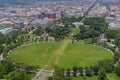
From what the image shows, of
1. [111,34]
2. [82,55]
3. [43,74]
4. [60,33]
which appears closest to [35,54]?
[82,55]

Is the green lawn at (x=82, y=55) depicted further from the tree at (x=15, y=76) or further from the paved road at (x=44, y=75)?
the tree at (x=15, y=76)

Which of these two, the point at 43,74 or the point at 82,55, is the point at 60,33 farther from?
the point at 43,74

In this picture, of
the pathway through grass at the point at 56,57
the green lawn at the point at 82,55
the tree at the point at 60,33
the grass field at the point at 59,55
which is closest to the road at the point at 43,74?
the pathway through grass at the point at 56,57

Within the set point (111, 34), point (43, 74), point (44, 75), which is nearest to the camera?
point (44, 75)

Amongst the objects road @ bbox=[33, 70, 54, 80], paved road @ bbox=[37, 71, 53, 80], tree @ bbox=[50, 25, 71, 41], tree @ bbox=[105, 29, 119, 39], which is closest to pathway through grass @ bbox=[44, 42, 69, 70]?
road @ bbox=[33, 70, 54, 80]

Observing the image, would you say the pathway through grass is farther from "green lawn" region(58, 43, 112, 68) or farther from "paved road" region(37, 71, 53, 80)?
"paved road" region(37, 71, 53, 80)

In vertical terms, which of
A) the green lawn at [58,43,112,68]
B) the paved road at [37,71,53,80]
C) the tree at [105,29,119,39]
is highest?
the tree at [105,29,119,39]

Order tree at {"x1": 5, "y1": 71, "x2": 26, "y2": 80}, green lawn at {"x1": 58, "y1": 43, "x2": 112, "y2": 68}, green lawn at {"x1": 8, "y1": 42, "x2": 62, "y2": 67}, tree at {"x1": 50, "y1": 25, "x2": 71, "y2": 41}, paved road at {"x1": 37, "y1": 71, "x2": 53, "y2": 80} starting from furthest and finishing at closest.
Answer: tree at {"x1": 50, "y1": 25, "x2": 71, "y2": 41}, green lawn at {"x1": 8, "y1": 42, "x2": 62, "y2": 67}, green lawn at {"x1": 58, "y1": 43, "x2": 112, "y2": 68}, paved road at {"x1": 37, "y1": 71, "x2": 53, "y2": 80}, tree at {"x1": 5, "y1": 71, "x2": 26, "y2": 80}

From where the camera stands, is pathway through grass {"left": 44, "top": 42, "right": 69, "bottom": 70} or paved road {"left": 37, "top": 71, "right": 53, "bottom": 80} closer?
paved road {"left": 37, "top": 71, "right": 53, "bottom": 80}

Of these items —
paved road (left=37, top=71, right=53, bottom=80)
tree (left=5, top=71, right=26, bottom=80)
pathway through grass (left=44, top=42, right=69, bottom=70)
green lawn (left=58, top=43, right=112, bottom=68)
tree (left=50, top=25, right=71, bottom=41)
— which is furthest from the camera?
tree (left=50, top=25, right=71, bottom=41)

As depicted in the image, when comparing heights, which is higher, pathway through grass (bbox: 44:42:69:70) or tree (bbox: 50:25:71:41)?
tree (bbox: 50:25:71:41)
